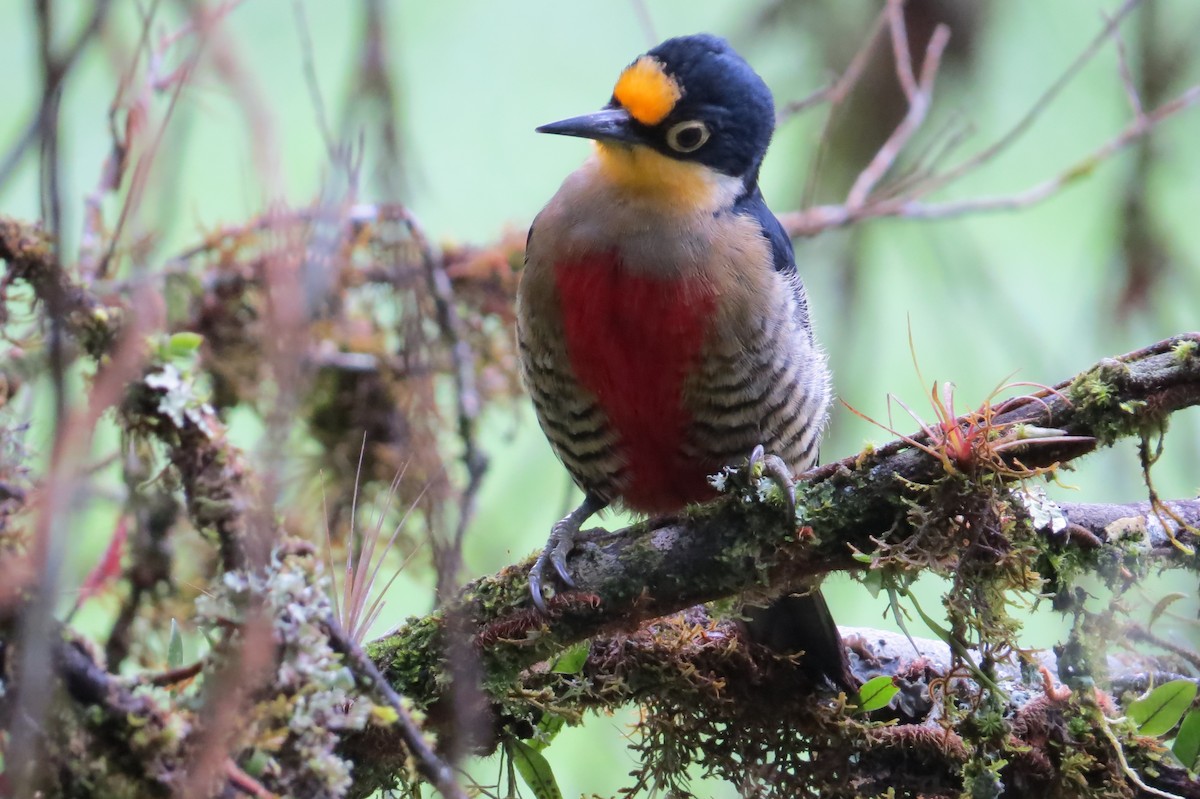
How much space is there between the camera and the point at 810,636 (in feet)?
6.23

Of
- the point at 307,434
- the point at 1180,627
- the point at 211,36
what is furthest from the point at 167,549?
the point at 1180,627

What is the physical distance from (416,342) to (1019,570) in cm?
104

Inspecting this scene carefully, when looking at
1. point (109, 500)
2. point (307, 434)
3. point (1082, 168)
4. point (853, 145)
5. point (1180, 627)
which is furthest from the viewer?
point (853, 145)

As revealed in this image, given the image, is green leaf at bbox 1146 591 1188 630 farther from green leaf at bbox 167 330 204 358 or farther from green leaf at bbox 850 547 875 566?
green leaf at bbox 167 330 204 358

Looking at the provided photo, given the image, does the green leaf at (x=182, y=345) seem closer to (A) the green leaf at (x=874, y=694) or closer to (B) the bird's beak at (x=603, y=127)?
(B) the bird's beak at (x=603, y=127)

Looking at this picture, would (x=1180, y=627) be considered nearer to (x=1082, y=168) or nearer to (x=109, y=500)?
(x=1082, y=168)

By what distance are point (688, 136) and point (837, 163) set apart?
4.91 ft

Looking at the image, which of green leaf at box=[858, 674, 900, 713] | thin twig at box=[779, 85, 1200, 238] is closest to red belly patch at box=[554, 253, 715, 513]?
green leaf at box=[858, 674, 900, 713]

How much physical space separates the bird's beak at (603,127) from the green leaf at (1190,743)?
147 centimetres

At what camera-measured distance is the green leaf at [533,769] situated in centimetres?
183

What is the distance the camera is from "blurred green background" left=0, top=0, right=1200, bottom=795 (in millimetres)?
2984

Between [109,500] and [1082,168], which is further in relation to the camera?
[1082,168]

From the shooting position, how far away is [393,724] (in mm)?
1367

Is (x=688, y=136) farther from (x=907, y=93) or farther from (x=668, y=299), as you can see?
(x=907, y=93)
